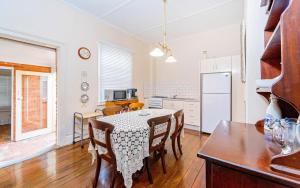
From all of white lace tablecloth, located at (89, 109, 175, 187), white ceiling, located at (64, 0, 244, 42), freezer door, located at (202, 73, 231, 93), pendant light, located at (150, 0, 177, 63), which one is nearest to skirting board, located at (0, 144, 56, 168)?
white lace tablecloth, located at (89, 109, 175, 187)

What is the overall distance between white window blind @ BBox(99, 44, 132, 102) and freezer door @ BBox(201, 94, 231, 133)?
2.35 meters

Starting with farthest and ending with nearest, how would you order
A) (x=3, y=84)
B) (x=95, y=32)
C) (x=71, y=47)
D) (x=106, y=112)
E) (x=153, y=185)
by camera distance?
(x=3, y=84) → (x=95, y=32) → (x=71, y=47) → (x=106, y=112) → (x=153, y=185)

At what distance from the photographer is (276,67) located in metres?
1.18

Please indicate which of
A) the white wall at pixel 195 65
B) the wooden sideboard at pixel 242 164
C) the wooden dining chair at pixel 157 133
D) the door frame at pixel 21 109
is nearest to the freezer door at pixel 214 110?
the white wall at pixel 195 65

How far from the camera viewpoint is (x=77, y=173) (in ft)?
7.02

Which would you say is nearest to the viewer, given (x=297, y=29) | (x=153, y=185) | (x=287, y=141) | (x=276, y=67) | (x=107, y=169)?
(x=297, y=29)

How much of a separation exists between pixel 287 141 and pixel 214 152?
355 millimetres

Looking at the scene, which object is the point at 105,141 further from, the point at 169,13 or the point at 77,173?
the point at 169,13

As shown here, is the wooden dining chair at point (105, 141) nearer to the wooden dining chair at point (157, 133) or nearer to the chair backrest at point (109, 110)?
the wooden dining chair at point (157, 133)

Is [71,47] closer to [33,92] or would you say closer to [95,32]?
[95,32]

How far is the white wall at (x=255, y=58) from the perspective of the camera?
147 cm

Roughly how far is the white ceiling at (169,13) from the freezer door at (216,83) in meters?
1.39

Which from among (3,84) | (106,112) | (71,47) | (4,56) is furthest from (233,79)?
(3,84)

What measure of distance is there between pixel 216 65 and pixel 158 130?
279 cm
